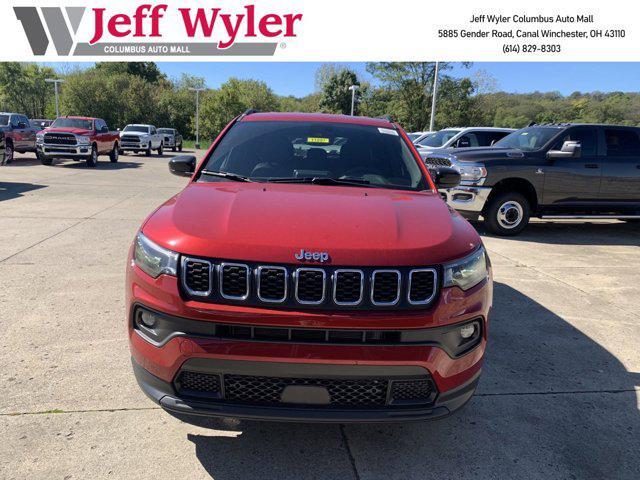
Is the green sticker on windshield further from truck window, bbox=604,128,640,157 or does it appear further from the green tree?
the green tree

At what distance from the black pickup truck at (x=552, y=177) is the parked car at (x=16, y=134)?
17.4m

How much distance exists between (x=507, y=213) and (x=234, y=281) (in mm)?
7245

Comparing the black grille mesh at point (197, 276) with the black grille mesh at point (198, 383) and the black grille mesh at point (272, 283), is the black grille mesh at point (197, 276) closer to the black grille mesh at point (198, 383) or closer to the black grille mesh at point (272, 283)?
the black grille mesh at point (272, 283)

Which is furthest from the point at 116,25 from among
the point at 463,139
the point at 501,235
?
the point at 501,235

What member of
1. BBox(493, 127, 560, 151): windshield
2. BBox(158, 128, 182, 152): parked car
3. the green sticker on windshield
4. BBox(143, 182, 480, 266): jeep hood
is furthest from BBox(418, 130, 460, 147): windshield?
BBox(158, 128, 182, 152): parked car

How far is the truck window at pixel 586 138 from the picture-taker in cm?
844

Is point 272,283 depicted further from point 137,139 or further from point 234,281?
point 137,139

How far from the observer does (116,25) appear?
21953 millimetres

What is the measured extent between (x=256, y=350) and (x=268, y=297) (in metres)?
0.23

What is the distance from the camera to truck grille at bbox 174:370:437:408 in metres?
2.06

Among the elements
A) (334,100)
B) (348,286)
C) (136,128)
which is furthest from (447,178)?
(334,100)

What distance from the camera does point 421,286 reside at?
6.93 feet

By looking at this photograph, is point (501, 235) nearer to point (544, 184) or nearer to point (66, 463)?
point (544, 184)

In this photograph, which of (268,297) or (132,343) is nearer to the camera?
(268,297)
